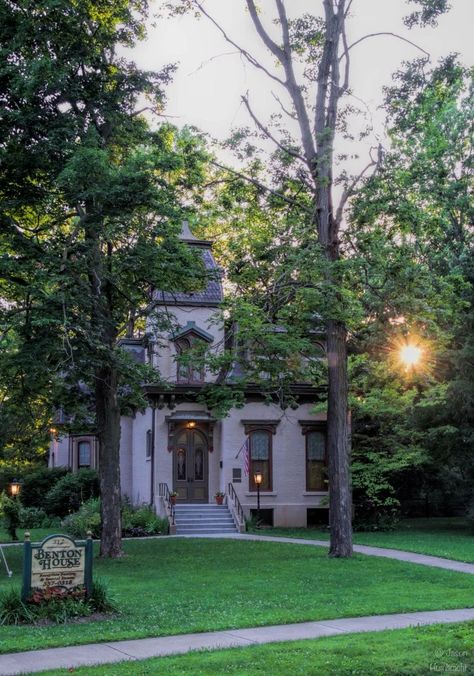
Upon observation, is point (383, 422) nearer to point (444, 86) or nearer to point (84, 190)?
point (444, 86)

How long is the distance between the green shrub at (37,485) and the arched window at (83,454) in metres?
1.01

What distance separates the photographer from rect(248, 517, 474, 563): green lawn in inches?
803

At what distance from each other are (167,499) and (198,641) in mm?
18835

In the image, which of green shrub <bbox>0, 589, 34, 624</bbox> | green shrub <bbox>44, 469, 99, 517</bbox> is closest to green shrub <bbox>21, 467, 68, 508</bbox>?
green shrub <bbox>44, 469, 99, 517</bbox>

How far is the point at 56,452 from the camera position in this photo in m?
41.3

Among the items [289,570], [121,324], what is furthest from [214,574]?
[121,324]

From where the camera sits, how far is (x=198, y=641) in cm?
931

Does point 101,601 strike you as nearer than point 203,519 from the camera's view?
Yes

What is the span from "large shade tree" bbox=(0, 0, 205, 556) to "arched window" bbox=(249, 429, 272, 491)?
10573 mm

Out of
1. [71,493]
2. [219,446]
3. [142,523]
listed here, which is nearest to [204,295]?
[219,446]

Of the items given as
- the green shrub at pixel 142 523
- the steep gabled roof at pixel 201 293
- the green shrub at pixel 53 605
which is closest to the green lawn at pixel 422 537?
the green shrub at pixel 142 523

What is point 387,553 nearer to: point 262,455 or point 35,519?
point 262,455

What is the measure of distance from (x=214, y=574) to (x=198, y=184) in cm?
966

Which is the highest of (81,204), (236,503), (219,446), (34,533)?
(81,204)
